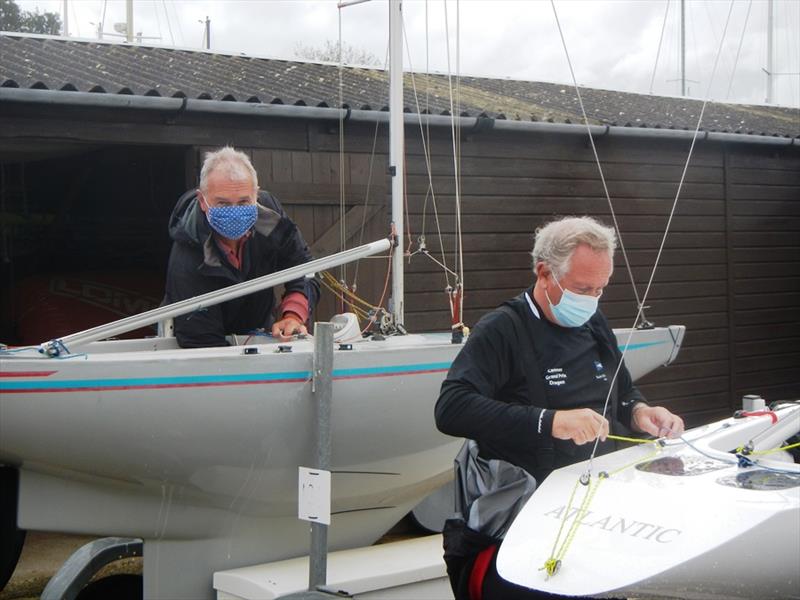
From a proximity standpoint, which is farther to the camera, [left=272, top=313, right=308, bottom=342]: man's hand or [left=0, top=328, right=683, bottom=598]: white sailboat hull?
[left=272, top=313, right=308, bottom=342]: man's hand

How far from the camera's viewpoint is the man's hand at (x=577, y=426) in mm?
2744

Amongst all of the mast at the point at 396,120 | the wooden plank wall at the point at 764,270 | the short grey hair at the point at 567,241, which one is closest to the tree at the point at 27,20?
the wooden plank wall at the point at 764,270

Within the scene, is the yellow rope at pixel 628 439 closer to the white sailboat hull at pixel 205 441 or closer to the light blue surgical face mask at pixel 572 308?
the light blue surgical face mask at pixel 572 308

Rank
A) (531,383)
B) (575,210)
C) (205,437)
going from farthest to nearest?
(575,210)
(205,437)
(531,383)

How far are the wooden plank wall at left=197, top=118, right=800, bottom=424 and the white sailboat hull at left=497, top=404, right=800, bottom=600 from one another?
181 inches

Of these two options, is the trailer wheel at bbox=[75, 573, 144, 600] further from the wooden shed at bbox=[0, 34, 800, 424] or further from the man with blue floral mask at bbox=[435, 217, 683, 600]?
the wooden shed at bbox=[0, 34, 800, 424]

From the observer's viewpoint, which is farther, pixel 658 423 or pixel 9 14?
pixel 9 14

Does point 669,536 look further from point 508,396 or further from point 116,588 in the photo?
point 116,588

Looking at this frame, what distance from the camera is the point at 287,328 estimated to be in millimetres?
4859

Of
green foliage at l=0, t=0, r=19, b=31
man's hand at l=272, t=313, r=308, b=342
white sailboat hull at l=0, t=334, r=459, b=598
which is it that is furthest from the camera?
green foliage at l=0, t=0, r=19, b=31

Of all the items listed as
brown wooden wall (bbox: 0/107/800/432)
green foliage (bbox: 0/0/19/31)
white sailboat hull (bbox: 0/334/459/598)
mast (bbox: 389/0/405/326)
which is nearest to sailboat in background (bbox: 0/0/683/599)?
white sailboat hull (bbox: 0/334/459/598)

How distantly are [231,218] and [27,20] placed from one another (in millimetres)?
36193

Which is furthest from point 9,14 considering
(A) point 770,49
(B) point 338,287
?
(B) point 338,287

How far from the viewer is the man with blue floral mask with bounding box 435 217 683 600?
9.21 ft
